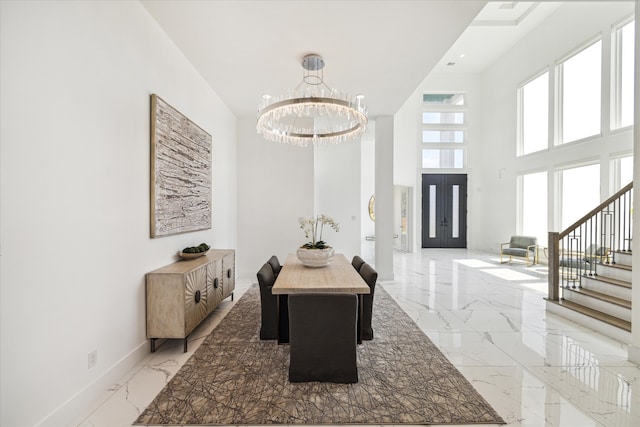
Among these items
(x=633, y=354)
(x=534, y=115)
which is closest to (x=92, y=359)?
(x=633, y=354)

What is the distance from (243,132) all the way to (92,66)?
384 centimetres

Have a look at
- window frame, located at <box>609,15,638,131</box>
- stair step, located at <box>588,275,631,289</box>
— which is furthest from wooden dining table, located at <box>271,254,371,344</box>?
window frame, located at <box>609,15,638,131</box>

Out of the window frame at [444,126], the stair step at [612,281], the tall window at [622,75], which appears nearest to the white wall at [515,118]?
the tall window at [622,75]

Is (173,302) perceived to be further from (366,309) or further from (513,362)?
(513,362)

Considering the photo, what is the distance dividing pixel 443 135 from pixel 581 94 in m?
4.03

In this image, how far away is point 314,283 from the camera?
98.3 inches

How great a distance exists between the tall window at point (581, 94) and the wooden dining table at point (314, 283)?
708cm

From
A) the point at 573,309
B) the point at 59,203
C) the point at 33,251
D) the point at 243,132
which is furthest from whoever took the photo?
the point at 243,132

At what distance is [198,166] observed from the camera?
3900mm

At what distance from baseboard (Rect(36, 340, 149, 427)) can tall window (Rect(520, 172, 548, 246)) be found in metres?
9.14

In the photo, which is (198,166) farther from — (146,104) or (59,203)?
(59,203)

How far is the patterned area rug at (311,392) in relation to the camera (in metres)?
1.92

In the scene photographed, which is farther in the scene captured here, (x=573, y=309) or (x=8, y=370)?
(x=573, y=309)

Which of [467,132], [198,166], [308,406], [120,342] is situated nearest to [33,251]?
[120,342]
